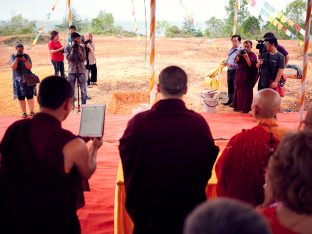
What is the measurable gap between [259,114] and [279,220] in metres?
1.05

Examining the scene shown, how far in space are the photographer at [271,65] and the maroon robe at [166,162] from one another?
13.6 feet

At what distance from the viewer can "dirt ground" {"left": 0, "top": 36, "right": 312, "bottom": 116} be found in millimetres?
9586

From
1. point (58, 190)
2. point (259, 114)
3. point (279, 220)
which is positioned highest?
point (259, 114)

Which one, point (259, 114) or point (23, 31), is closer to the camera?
point (259, 114)

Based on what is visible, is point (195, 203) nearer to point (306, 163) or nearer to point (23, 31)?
point (306, 163)

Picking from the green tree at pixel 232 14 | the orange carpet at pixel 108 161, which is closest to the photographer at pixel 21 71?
the orange carpet at pixel 108 161

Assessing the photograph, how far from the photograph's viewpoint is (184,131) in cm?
200

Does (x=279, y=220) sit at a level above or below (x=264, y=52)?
below

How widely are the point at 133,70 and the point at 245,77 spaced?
840 cm

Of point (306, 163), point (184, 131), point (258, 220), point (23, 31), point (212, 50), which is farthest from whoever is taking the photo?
point (23, 31)

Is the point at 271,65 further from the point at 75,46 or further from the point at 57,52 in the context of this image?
the point at 57,52

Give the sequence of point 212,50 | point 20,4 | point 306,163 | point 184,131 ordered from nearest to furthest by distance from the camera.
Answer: point 306,163 < point 184,131 < point 212,50 < point 20,4

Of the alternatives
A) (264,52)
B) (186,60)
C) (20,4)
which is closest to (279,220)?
(264,52)

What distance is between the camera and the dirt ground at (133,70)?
9.59 m
